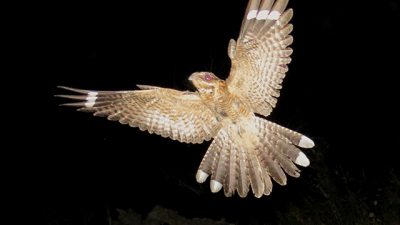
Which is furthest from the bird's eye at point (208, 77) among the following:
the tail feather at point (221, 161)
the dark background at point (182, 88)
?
the dark background at point (182, 88)

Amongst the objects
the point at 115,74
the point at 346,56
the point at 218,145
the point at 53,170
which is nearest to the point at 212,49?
the point at 115,74

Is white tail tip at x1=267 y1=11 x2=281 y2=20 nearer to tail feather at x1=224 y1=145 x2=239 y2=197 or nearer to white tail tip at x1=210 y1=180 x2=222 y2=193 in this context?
tail feather at x1=224 y1=145 x2=239 y2=197

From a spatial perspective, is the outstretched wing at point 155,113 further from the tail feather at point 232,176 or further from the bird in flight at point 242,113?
the tail feather at point 232,176

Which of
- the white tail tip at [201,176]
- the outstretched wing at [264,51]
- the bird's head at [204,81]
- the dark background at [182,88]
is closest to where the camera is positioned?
the bird's head at [204,81]

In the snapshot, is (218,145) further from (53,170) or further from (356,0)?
(356,0)

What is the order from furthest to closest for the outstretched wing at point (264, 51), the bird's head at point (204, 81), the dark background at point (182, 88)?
the dark background at point (182, 88) → the outstretched wing at point (264, 51) → the bird's head at point (204, 81)

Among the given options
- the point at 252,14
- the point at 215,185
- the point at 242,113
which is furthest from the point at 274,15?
the point at 215,185

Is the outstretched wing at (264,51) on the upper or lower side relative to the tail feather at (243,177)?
upper

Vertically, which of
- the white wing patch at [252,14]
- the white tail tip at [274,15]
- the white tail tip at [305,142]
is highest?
the white tail tip at [274,15]
